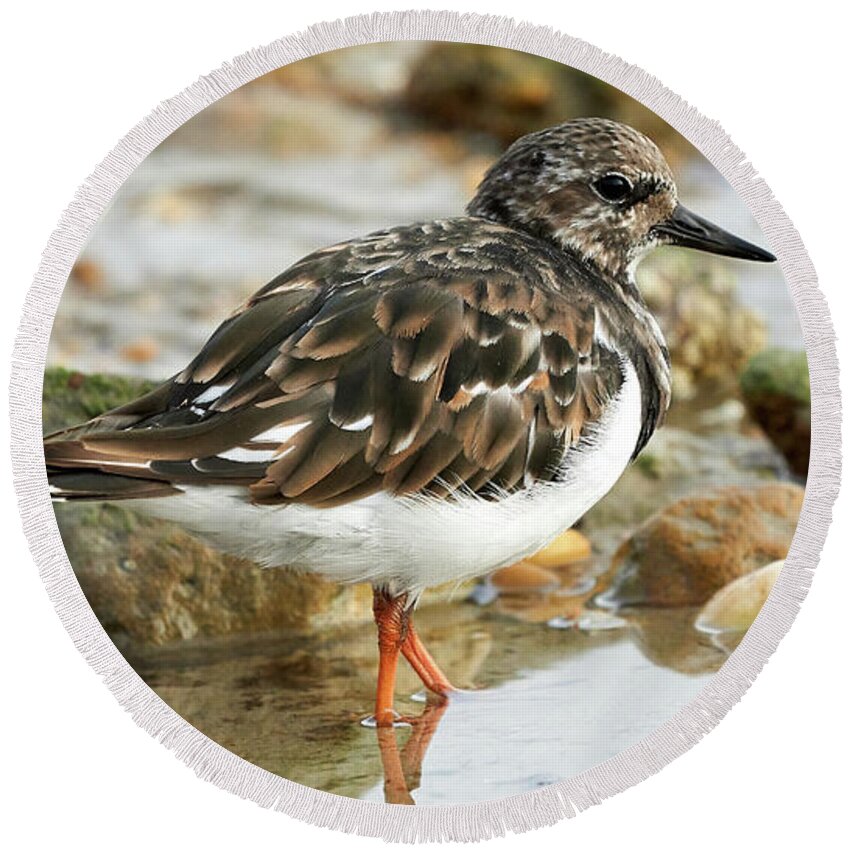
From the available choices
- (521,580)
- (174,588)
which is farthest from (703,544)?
(174,588)

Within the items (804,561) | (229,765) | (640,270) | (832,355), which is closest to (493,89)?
(640,270)

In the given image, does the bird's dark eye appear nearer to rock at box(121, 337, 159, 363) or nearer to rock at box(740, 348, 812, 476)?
rock at box(740, 348, 812, 476)

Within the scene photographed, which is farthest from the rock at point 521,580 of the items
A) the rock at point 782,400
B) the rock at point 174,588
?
the rock at point 782,400

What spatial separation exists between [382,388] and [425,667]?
618mm

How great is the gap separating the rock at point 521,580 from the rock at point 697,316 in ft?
1.65

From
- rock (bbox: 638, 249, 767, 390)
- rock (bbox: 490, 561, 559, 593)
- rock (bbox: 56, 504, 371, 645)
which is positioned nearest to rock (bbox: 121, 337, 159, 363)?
rock (bbox: 56, 504, 371, 645)

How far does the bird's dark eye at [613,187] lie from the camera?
7.86ft

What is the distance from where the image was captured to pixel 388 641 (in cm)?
244

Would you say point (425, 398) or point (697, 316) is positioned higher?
point (697, 316)

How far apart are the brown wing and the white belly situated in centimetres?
2

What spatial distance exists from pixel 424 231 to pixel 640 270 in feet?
3.04

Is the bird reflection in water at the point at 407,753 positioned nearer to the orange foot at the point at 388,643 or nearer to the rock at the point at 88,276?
the orange foot at the point at 388,643

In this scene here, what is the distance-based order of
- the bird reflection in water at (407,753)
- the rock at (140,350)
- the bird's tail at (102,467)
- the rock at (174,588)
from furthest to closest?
the rock at (140,350) < the rock at (174,588) < the bird reflection in water at (407,753) < the bird's tail at (102,467)

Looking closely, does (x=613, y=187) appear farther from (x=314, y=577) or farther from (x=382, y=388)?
(x=314, y=577)
